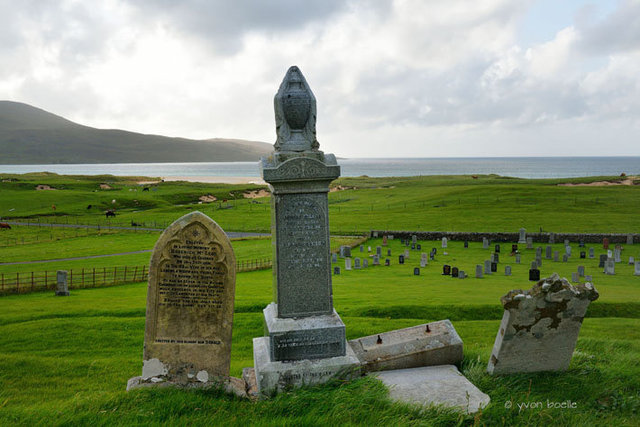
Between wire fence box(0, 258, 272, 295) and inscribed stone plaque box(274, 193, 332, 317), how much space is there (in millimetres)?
16685

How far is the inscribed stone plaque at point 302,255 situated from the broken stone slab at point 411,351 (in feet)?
3.72

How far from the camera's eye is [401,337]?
801 cm

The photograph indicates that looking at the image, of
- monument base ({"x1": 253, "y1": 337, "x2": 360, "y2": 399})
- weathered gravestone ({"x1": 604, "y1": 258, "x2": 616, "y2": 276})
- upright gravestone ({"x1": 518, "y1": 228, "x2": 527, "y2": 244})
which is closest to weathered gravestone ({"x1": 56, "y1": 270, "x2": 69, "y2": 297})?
monument base ({"x1": 253, "y1": 337, "x2": 360, "y2": 399})

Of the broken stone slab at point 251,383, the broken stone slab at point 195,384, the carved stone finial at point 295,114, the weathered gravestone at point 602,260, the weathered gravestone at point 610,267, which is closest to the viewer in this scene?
the broken stone slab at point 195,384

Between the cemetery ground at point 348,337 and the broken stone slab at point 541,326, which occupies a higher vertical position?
the broken stone slab at point 541,326

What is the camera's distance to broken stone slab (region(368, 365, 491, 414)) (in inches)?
233

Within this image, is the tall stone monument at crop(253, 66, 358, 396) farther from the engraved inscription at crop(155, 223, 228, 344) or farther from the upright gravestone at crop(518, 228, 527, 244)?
the upright gravestone at crop(518, 228, 527, 244)

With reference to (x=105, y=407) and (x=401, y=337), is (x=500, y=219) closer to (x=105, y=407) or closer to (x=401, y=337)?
(x=401, y=337)

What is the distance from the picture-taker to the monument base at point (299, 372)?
21.7 feet

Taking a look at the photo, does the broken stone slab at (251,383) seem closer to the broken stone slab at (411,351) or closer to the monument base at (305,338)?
the monument base at (305,338)

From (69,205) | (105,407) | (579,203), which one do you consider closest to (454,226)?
(579,203)

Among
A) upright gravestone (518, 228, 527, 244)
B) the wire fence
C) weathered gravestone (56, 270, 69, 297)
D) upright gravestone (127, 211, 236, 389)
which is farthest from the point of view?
upright gravestone (518, 228, 527, 244)

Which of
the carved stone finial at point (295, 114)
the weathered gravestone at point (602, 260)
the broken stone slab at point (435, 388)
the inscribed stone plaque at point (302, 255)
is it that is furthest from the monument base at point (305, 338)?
the weathered gravestone at point (602, 260)

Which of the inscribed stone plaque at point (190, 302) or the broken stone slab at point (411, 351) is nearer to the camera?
the inscribed stone plaque at point (190, 302)
